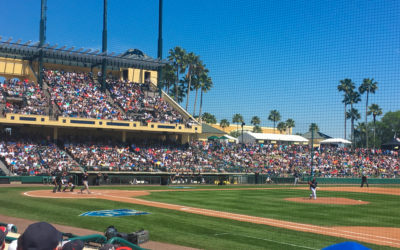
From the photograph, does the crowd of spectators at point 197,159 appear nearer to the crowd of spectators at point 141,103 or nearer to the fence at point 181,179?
the fence at point 181,179

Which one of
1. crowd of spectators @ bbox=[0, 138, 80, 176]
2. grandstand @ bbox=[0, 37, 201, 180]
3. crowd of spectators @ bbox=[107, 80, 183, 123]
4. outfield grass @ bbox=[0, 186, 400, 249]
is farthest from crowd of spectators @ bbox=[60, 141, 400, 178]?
outfield grass @ bbox=[0, 186, 400, 249]

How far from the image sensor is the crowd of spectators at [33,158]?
36469 millimetres

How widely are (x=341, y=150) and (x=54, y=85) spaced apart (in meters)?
32.4

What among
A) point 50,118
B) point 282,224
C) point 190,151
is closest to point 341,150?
point 190,151

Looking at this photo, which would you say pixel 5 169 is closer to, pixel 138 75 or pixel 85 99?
pixel 85 99

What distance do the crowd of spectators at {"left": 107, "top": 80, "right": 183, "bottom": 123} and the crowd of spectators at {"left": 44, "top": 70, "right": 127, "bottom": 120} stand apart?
4.84ft

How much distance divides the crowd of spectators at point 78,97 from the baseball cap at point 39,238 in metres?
40.7

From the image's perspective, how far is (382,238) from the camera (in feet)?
46.5

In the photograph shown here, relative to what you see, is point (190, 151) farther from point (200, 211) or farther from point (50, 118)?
point (200, 211)

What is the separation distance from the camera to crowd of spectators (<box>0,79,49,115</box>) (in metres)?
40.9

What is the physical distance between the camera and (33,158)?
3822 cm

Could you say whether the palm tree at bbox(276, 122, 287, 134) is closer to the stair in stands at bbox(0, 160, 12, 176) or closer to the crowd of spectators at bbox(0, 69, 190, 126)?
the crowd of spectators at bbox(0, 69, 190, 126)

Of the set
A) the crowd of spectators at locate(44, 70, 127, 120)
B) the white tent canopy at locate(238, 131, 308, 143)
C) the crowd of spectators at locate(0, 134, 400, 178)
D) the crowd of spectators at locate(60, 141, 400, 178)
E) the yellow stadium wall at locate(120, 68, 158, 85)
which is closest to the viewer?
the crowd of spectators at locate(0, 134, 400, 178)

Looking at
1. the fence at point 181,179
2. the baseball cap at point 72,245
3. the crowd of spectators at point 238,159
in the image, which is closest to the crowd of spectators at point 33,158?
the fence at point 181,179
